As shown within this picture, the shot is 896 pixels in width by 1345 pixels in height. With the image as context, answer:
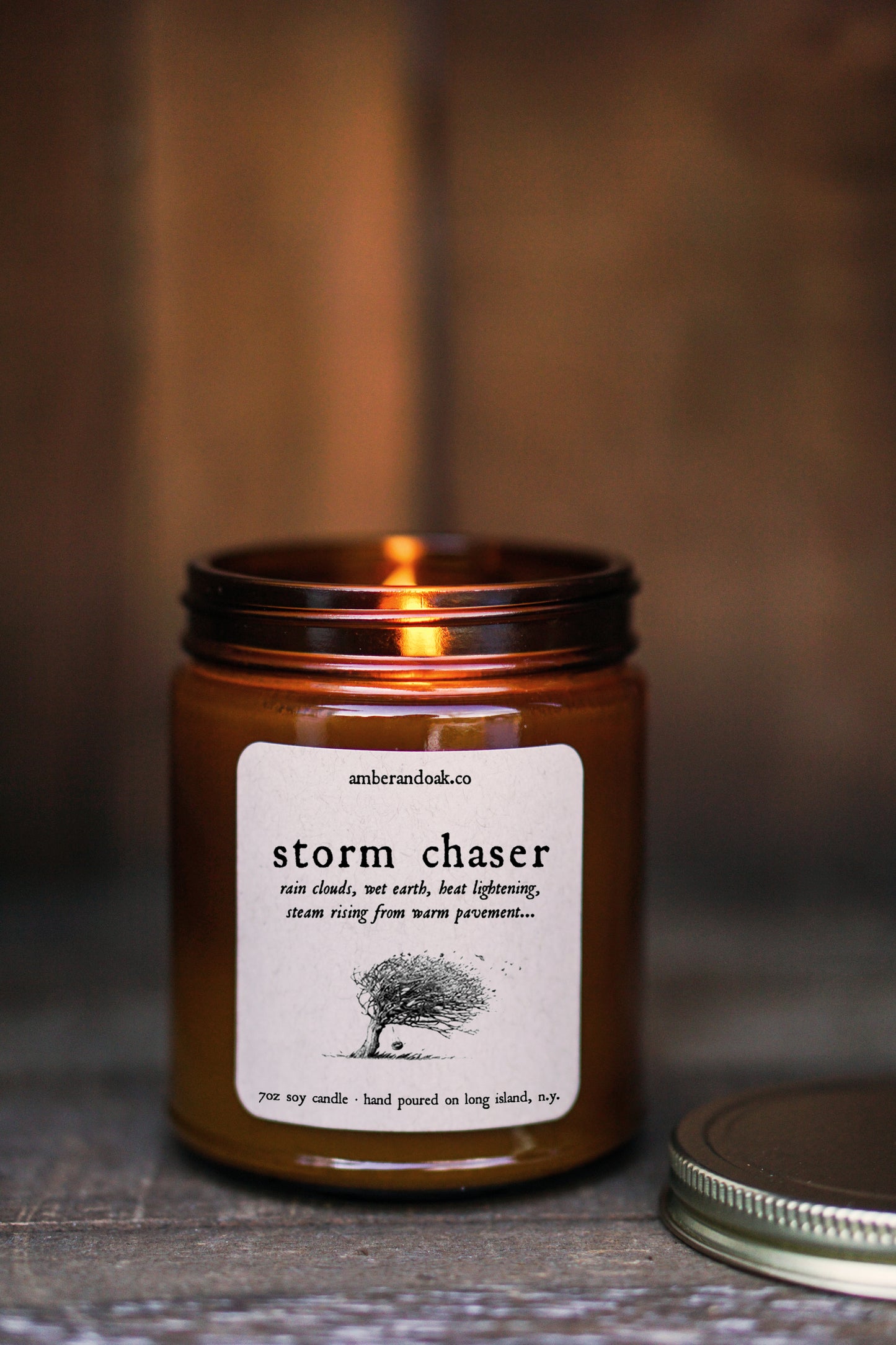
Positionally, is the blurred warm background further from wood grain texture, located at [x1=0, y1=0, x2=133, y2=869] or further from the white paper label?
the white paper label

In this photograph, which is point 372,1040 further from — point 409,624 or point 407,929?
point 409,624

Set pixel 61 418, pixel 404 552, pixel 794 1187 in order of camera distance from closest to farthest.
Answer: pixel 794 1187 < pixel 404 552 < pixel 61 418

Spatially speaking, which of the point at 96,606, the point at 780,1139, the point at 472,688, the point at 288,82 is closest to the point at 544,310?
the point at 288,82

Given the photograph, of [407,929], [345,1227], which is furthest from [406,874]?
[345,1227]

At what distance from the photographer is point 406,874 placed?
0.67 metres

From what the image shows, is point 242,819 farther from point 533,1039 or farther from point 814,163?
point 814,163

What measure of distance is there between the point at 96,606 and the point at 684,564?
0.39 m

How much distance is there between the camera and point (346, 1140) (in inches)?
27.0

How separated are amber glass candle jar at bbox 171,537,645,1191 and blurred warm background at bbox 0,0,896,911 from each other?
1.34 ft

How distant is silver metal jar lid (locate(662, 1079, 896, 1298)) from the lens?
0.61 metres

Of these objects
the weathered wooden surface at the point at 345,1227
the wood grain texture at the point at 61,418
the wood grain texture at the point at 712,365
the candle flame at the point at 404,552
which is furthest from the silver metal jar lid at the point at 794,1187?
the wood grain texture at the point at 61,418

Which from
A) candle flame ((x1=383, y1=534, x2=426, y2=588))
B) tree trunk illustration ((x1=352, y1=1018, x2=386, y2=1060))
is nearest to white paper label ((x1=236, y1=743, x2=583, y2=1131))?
tree trunk illustration ((x1=352, y1=1018, x2=386, y2=1060))

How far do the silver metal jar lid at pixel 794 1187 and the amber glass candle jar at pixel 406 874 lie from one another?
6cm

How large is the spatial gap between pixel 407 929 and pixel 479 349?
54 centimetres
